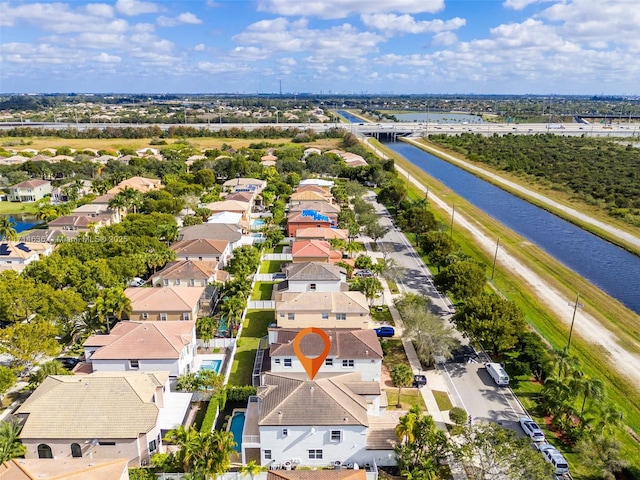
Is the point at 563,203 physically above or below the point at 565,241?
above

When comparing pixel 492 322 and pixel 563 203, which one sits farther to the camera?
pixel 563 203

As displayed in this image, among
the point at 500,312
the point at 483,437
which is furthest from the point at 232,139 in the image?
the point at 483,437

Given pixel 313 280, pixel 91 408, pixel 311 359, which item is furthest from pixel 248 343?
pixel 91 408

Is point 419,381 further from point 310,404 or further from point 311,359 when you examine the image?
point 310,404

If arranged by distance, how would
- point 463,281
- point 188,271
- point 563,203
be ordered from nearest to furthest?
point 463,281, point 188,271, point 563,203

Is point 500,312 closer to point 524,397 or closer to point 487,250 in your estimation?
point 524,397
